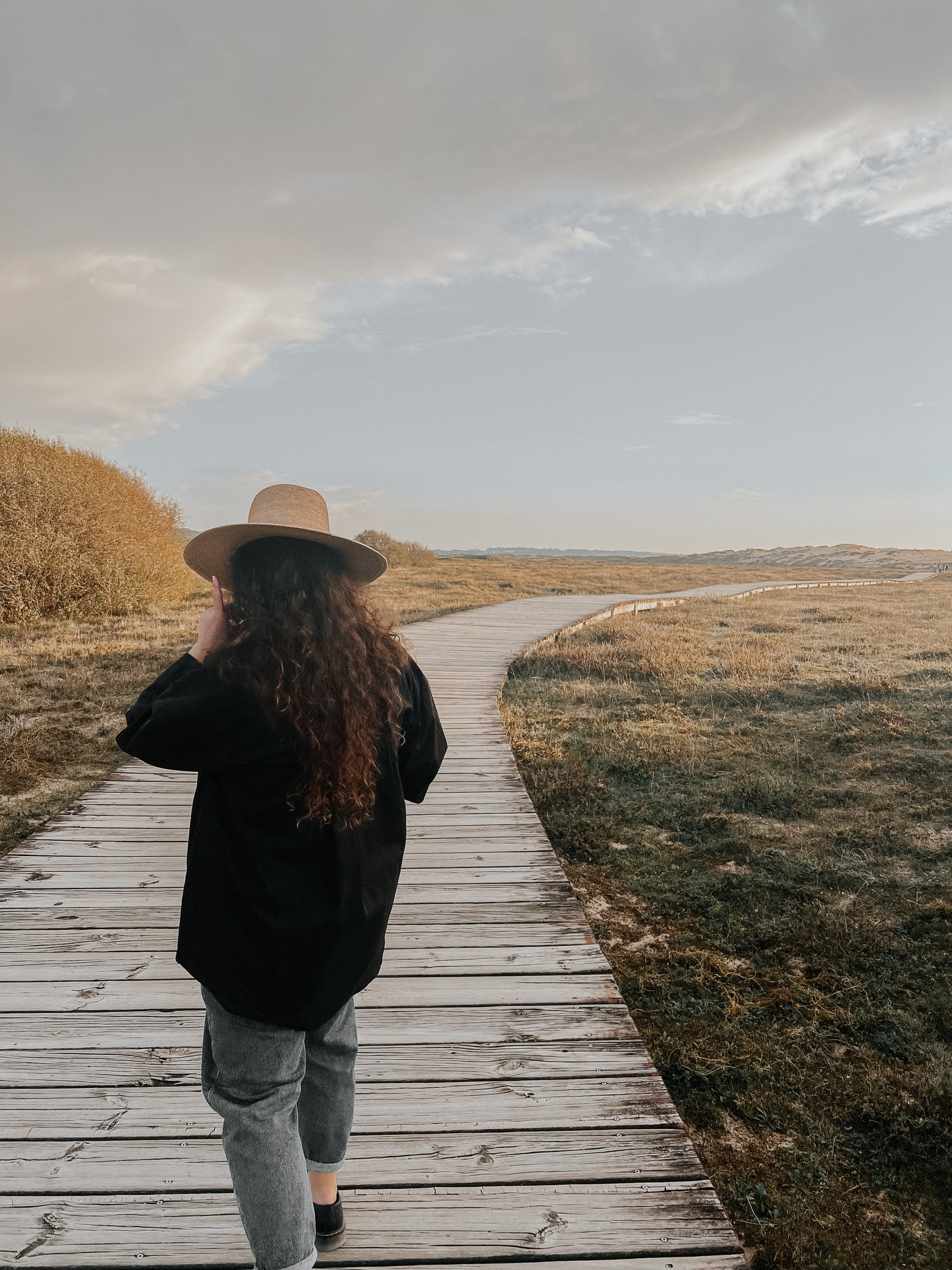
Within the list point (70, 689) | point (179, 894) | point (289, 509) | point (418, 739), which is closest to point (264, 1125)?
point (418, 739)

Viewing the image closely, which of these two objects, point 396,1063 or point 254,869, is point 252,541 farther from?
point 396,1063

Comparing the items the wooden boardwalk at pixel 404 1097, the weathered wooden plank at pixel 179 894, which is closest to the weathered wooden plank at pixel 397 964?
the wooden boardwalk at pixel 404 1097

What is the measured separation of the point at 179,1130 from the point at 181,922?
1.12m

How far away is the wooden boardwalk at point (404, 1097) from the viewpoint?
6.62 ft

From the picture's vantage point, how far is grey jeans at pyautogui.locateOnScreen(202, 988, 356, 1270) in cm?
160

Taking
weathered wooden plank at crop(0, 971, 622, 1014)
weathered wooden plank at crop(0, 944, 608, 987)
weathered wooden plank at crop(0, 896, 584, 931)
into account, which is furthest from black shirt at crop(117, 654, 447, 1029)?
weathered wooden plank at crop(0, 896, 584, 931)

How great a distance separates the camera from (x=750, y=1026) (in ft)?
11.9

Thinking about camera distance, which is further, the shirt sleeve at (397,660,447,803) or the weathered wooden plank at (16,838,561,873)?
the weathered wooden plank at (16,838,561,873)

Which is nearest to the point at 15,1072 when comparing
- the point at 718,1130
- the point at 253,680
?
the point at 253,680

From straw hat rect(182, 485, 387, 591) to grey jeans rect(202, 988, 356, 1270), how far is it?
99cm

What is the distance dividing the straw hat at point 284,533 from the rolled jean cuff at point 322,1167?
4.69 ft

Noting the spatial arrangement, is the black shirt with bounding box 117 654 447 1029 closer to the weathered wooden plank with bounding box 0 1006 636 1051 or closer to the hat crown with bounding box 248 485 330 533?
the hat crown with bounding box 248 485 330 533

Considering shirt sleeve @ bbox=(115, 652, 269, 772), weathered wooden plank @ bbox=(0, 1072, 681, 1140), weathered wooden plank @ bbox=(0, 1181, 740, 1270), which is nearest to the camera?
shirt sleeve @ bbox=(115, 652, 269, 772)

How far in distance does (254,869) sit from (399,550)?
136 ft
